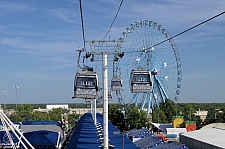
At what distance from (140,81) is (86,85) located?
1630mm

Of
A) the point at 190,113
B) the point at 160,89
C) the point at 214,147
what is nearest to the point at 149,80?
the point at 214,147

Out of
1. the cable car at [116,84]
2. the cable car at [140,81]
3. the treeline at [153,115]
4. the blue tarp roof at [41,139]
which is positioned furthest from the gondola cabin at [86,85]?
the treeline at [153,115]

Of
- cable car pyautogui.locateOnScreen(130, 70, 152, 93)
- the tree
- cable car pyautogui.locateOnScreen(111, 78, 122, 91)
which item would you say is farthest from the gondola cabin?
the tree

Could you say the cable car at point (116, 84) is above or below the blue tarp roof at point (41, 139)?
above

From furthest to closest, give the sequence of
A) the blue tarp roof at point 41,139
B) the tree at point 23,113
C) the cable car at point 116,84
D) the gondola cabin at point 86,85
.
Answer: the tree at point 23,113 → the blue tarp roof at point 41,139 → the cable car at point 116,84 → the gondola cabin at point 86,85

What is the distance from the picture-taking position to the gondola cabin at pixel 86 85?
997 cm

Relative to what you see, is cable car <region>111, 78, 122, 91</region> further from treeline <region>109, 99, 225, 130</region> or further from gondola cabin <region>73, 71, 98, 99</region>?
treeline <region>109, 99, 225, 130</region>

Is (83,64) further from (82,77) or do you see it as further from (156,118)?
(156,118)

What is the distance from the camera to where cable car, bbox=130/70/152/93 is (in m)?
10.5

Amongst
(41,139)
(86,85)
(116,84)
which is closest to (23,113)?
(41,139)

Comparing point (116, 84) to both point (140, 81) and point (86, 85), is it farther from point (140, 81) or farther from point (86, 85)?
point (86, 85)

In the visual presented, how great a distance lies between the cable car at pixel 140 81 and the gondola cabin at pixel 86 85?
1164 millimetres

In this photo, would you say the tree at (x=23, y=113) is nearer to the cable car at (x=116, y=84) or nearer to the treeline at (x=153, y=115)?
the treeline at (x=153, y=115)

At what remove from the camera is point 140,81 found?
34.6ft
